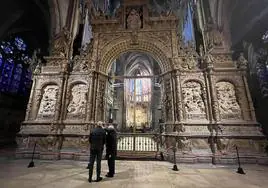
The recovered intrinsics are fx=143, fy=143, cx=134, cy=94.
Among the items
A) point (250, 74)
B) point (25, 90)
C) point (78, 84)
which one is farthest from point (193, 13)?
point (25, 90)

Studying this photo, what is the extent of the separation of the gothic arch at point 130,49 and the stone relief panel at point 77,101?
1549mm

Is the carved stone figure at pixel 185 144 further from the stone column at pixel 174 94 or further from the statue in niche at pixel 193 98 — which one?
the statue in niche at pixel 193 98

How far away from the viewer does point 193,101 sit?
7406 mm

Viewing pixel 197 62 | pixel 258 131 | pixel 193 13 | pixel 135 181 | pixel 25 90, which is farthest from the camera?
pixel 25 90

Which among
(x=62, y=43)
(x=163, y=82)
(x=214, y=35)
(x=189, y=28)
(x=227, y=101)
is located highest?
(x=189, y=28)

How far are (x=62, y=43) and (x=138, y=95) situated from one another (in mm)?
16035

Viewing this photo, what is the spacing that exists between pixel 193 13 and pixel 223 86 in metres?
6.58

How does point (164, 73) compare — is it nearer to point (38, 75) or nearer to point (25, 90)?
point (38, 75)

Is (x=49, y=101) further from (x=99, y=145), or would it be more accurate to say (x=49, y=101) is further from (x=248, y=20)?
(x=248, y=20)

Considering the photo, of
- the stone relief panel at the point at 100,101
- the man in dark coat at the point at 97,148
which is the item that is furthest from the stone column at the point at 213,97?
the stone relief panel at the point at 100,101

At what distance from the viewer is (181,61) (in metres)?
8.02

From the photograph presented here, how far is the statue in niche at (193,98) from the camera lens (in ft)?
23.8

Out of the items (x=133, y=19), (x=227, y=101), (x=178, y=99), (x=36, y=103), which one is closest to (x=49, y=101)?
(x=36, y=103)

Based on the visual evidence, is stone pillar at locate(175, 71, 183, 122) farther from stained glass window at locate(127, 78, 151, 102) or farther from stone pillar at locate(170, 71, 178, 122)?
stained glass window at locate(127, 78, 151, 102)
